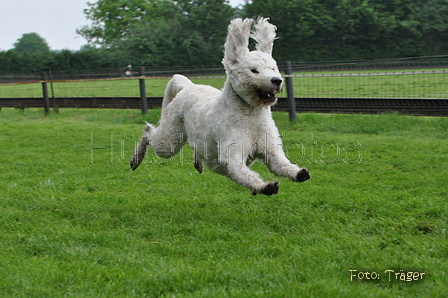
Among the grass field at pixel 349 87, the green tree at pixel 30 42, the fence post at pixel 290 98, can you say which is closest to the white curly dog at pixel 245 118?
the fence post at pixel 290 98

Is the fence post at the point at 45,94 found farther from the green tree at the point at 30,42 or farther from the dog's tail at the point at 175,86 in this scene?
the green tree at the point at 30,42

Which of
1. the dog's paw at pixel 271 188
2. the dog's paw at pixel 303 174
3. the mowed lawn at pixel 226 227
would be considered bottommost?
the mowed lawn at pixel 226 227

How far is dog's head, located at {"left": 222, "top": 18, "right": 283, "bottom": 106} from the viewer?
4.14m

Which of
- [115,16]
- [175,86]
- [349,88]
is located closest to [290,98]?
[349,88]

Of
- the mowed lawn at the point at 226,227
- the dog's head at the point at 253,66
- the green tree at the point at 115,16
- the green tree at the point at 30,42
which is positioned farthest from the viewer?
the green tree at the point at 30,42

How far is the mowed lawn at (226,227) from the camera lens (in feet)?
11.1

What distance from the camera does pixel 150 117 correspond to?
42.3 feet

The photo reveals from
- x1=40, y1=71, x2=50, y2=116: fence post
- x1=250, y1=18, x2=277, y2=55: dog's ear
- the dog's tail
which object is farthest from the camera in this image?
x1=40, y1=71, x2=50, y2=116: fence post

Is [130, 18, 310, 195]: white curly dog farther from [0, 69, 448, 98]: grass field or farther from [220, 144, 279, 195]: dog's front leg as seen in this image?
[0, 69, 448, 98]: grass field

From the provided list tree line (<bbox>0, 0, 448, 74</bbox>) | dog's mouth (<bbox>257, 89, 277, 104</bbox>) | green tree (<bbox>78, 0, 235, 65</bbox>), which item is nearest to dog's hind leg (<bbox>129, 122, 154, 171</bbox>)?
dog's mouth (<bbox>257, 89, 277, 104</bbox>)

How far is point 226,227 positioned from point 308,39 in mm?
38901

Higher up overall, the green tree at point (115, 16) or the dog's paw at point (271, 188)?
the green tree at point (115, 16)

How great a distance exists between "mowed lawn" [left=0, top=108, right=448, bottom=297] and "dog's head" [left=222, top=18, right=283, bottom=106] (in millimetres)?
1282

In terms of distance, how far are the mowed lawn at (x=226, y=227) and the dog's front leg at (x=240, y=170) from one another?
52 cm
